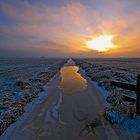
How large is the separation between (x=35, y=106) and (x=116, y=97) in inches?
173

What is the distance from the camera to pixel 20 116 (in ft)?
26.7

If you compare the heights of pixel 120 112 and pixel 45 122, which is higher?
pixel 120 112

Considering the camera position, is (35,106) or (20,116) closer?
(20,116)

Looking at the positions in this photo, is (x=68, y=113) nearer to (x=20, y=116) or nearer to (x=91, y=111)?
(x=91, y=111)

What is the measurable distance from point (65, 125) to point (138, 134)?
2.59m

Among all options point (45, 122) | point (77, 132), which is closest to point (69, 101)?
point (45, 122)

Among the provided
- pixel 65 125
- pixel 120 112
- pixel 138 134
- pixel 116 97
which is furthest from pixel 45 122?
pixel 116 97

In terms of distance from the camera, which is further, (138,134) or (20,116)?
(20,116)

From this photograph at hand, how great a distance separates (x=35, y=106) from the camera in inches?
379

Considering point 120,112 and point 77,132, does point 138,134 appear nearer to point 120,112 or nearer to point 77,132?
point 120,112

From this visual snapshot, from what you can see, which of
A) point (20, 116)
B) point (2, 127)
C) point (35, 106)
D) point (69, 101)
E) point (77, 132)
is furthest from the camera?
point (69, 101)

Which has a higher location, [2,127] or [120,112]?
[120,112]

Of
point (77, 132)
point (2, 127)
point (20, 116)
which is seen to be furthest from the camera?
point (20, 116)

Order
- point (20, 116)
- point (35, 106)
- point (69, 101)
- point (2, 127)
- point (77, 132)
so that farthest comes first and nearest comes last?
point (69, 101), point (35, 106), point (20, 116), point (2, 127), point (77, 132)
